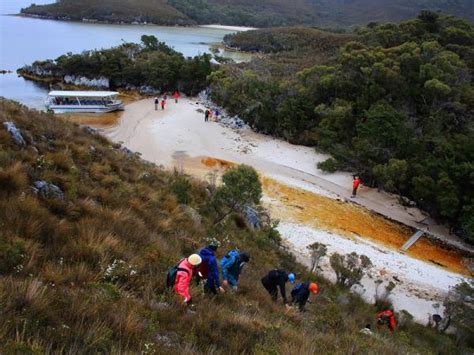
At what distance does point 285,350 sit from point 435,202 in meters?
20.5

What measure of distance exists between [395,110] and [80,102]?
28.3 metres

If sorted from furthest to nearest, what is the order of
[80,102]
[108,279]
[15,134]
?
[80,102] → [15,134] → [108,279]

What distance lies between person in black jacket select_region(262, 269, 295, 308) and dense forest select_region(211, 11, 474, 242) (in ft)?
49.0

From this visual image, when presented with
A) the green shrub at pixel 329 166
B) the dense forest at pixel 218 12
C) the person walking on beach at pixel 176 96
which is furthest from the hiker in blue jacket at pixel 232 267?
the dense forest at pixel 218 12

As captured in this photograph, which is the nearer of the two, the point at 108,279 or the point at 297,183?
the point at 108,279

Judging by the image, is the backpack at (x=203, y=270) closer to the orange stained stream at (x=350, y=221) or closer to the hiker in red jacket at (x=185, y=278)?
the hiker in red jacket at (x=185, y=278)

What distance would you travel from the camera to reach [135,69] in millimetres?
50406

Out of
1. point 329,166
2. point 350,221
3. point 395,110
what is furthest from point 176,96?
point 350,221

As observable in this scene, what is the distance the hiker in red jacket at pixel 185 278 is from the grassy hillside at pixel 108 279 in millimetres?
172

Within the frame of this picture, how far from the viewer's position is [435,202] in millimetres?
22719

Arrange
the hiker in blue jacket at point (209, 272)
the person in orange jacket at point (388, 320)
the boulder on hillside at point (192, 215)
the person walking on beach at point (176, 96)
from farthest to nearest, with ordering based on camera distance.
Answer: the person walking on beach at point (176, 96) → the boulder on hillside at point (192, 215) → the person in orange jacket at point (388, 320) → the hiker in blue jacket at point (209, 272)

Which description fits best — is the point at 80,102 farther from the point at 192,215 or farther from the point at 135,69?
the point at 192,215

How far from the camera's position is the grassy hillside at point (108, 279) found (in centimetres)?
423

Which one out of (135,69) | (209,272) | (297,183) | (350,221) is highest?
(135,69)
